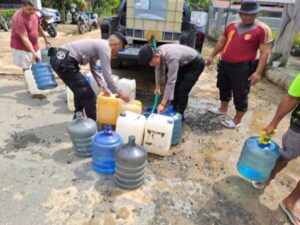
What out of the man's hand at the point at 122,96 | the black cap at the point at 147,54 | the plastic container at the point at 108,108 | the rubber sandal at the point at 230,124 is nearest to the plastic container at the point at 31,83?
the plastic container at the point at 108,108

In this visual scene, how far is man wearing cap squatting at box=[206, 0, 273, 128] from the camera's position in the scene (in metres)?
3.33

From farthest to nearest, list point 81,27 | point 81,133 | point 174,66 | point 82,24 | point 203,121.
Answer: point 82,24 < point 81,27 < point 203,121 < point 174,66 < point 81,133

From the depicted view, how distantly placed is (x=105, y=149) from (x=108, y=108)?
907mm

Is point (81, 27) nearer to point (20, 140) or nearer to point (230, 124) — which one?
point (20, 140)

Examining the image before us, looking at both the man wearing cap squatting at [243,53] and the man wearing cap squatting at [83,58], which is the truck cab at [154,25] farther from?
the man wearing cap squatting at [83,58]

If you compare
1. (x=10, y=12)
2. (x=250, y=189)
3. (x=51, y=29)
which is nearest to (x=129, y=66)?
(x=250, y=189)

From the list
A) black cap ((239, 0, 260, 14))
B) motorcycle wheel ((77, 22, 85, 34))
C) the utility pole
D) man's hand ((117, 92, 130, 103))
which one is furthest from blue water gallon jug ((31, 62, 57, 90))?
motorcycle wheel ((77, 22, 85, 34))

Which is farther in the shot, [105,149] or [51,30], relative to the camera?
[51,30]

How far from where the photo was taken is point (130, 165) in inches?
96.8

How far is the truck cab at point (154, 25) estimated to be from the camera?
4832 millimetres

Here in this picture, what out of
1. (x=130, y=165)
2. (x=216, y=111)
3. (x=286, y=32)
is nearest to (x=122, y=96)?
(x=130, y=165)

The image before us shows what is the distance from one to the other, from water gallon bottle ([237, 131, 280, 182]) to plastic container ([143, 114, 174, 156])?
87 cm

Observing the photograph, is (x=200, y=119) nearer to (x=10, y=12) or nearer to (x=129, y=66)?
(x=129, y=66)

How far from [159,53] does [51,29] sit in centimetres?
915
